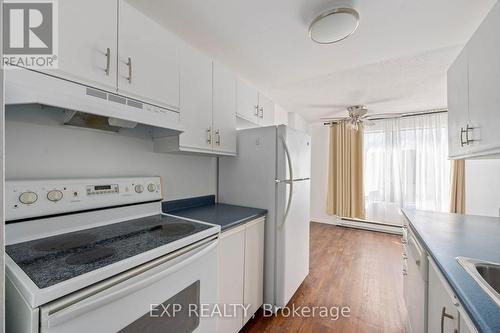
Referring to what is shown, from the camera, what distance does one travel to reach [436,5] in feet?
4.22

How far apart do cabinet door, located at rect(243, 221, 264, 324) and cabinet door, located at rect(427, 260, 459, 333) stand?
109cm

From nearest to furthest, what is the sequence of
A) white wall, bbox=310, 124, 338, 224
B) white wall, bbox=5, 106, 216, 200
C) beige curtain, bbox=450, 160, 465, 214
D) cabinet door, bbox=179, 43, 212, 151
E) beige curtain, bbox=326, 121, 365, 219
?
white wall, bbox=5, 106, 216, 200 → cabinet door, bbox=179, 43, 212, 151 → beige curtain, bbox=450, 160, 465, 214 → beige curtain, bbox=326, 121, 365, 219 → white wall, bbox=310, 124, 338, 224

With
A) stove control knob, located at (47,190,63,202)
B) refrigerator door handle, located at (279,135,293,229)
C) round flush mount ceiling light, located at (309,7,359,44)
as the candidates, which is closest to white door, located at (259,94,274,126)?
refrigerator door handle, located at (279,135,293,229)

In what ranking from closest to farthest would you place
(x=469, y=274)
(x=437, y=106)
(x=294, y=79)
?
1. (x=469, y=274)
2. (x=294, y=79)
3. (x=437, y=106)

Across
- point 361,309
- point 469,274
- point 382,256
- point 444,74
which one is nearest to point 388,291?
point 361,309

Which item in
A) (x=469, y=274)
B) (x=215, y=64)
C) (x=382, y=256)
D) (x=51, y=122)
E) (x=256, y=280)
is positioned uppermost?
(x=215, y=64)

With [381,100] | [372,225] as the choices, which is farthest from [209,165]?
[372,225]

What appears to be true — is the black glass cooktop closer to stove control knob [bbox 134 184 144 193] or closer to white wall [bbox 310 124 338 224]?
stove control knob [bbox 134 184 144 193]

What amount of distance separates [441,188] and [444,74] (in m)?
2.33

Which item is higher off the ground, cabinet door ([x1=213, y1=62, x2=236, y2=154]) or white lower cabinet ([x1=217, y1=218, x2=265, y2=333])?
cabinet door ([x1=213, y1=62, x2=236, y2=154])

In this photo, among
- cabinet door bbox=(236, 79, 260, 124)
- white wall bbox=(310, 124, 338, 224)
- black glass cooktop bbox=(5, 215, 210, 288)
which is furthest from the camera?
white wall bbox=(310, 124, 338, 224)

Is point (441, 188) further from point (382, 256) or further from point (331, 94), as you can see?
point (331, 94)

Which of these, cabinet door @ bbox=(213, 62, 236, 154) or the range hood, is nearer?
the range hood

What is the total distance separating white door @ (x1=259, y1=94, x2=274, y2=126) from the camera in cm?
239
